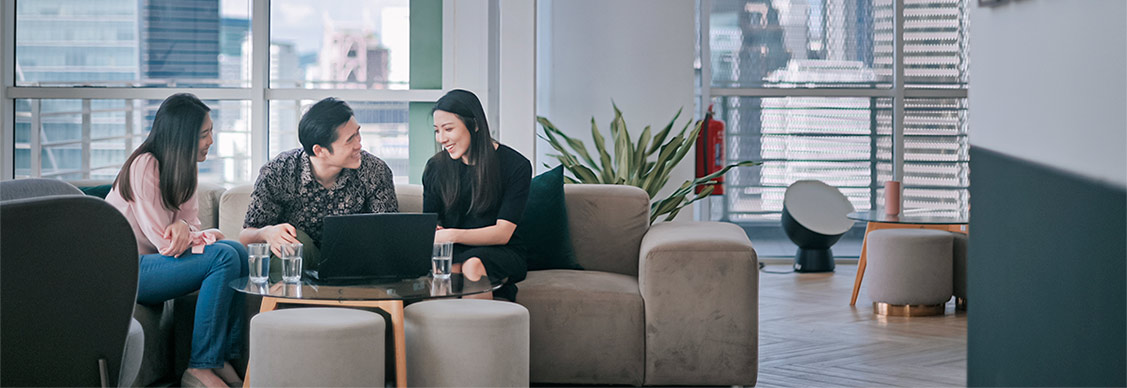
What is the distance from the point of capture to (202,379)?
3.10 m

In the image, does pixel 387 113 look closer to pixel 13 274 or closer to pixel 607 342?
pixel 607 342

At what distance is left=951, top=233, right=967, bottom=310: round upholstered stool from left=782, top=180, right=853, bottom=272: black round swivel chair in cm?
155

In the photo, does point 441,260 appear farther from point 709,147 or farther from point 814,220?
point 814,220

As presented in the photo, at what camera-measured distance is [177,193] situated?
3197 mm

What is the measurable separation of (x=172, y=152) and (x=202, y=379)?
0.74 meters

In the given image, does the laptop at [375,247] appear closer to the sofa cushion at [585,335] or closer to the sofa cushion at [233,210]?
the sofa cushion at [585,335]

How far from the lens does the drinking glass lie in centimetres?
279

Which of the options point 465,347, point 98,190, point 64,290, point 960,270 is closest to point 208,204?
point 98,190

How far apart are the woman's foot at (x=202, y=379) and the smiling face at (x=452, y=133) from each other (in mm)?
1056

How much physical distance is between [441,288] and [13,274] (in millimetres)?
1338

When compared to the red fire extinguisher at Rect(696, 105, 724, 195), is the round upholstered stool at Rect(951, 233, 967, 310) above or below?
below

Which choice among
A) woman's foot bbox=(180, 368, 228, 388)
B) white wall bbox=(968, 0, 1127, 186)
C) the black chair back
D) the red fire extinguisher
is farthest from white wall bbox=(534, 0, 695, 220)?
the black chair back

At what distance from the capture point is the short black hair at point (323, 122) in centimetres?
330

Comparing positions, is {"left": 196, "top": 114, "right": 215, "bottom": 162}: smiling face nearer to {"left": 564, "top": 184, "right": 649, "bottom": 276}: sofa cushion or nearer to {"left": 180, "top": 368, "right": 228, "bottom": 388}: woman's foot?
{"left": 180, "top": 368, "right": 228, "bottom": 388}: woman's foot
